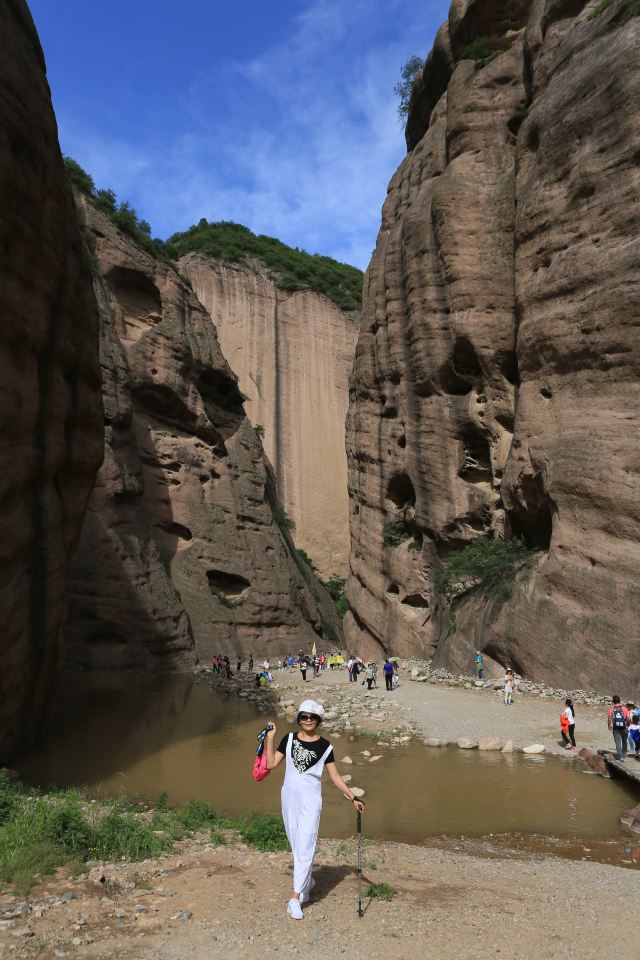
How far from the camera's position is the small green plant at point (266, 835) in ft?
19.8

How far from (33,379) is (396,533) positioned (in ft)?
62.6

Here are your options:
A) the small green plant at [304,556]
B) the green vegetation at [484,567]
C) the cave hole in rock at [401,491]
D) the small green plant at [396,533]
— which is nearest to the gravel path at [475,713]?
the green vegetation at [484,567]

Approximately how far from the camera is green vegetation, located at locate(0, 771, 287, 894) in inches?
207

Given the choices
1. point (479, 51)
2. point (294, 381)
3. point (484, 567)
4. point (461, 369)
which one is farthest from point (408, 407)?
point (294, 381)

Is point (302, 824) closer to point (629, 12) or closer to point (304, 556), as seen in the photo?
point (629, 12)

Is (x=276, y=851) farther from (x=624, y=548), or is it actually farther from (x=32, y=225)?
(x=624, y=548)

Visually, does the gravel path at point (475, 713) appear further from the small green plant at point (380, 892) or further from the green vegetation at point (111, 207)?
the green vegetation at point (111, 207)

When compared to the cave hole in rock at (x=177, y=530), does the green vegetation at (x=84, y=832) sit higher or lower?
lower

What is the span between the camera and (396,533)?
27062 millimetres

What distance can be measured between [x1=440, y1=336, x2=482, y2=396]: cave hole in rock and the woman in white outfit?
1945 cm

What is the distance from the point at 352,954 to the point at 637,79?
19.3 m

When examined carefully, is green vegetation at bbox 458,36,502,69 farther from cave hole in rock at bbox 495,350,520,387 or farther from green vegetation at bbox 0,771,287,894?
green vegetation at bbox 0,771,287,894

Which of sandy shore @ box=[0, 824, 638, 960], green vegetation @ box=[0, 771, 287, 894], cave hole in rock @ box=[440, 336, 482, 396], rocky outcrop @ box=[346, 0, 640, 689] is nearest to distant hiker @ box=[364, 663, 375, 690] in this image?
rocky outcrop @ box=[346, 0, 640, 689]

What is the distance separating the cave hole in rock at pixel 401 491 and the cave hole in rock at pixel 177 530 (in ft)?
29.7
